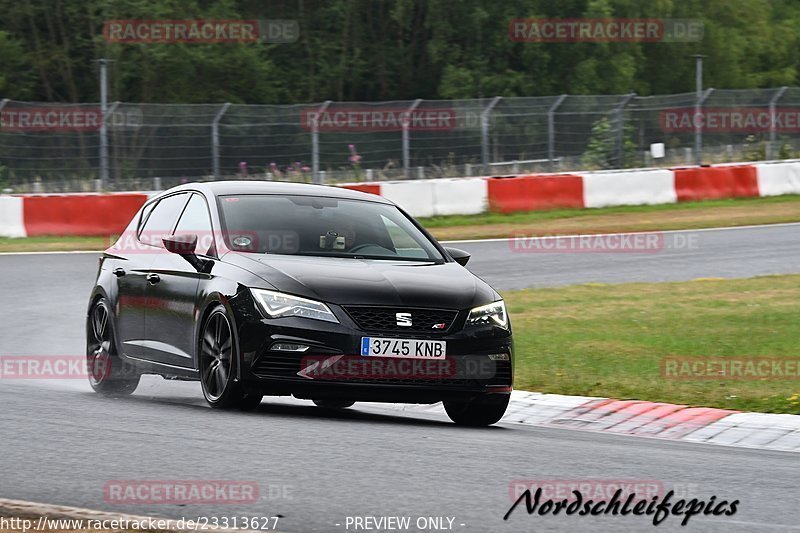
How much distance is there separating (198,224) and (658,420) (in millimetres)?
3336

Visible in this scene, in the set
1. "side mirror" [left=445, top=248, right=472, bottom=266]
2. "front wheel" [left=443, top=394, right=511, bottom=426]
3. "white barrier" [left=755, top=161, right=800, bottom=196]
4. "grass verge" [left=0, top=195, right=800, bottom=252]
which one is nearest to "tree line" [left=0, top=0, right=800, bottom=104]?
"white barrier" [left=755, top=161, right=800, bottom=196]

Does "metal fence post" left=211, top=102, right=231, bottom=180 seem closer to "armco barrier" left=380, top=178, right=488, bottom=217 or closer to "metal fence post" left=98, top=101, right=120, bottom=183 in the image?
"metal fence post" left=98, top=101, right=120, bottom=183

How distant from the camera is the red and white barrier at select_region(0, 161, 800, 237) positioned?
24.8 metres

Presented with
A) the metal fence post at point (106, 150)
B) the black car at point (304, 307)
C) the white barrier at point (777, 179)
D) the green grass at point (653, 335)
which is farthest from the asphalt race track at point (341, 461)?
the white barrier at point (777, 179)

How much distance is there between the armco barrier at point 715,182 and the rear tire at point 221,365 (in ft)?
66.3

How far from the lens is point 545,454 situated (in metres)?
7.75

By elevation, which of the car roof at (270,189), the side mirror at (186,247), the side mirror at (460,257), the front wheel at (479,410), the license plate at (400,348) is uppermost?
the car roof at (270,189)

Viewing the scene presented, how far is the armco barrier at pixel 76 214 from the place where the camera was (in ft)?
81.1

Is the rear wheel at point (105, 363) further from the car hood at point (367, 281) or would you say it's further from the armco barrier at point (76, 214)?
the armco barrier at point (76, 214)

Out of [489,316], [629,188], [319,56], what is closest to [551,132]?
[629,188]

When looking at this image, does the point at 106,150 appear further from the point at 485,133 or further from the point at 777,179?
the point at 777,179

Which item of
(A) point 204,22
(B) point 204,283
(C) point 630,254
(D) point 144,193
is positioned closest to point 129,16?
(A) point 204,22

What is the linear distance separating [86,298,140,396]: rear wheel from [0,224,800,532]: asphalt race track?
0.47ft

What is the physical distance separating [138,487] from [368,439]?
1856 mm
